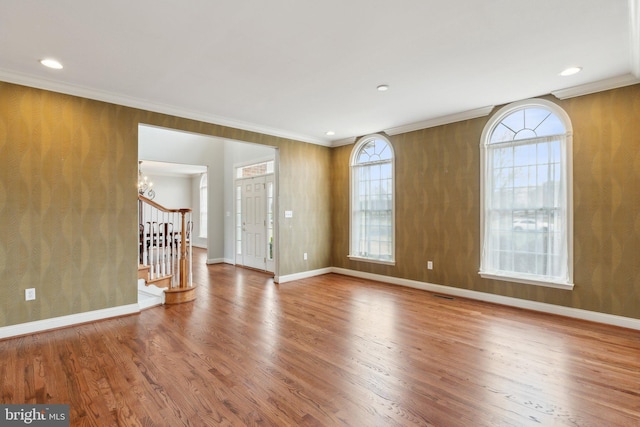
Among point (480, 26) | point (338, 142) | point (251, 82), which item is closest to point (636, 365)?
point (480, 26)

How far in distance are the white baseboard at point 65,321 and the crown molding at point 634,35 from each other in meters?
5.58

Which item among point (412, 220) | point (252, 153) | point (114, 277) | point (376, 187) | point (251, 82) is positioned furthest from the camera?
point (252, 153)

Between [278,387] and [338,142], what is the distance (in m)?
5.00

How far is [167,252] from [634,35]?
574 cm

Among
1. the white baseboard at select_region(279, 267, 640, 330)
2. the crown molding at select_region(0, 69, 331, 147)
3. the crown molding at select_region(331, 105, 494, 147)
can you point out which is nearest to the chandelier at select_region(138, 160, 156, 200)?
the crown molding at select_region(0, 69, 331, 147)

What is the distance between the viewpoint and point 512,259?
4207 mm

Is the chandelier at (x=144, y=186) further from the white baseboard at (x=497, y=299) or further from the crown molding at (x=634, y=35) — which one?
the crown molding at (x=634, y=35)

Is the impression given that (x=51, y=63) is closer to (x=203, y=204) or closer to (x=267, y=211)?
(x=267, y=211)

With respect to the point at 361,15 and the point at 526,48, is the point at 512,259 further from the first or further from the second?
the point at 361,15

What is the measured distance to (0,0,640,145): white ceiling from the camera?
222 cm

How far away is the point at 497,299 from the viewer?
4305 mm

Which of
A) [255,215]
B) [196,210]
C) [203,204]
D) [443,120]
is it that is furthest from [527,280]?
[196,210]

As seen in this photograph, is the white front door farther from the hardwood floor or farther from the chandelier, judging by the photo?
the chandelier

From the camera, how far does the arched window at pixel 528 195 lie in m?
3.80
